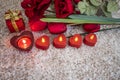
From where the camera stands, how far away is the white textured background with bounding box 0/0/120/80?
0.63m

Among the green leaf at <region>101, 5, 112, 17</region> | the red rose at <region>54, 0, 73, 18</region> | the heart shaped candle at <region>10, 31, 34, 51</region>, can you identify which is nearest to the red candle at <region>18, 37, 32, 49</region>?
the heart shaped candle at <region>10, 31, 34, 51</region>

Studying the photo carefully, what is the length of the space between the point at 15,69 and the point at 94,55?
269 mm

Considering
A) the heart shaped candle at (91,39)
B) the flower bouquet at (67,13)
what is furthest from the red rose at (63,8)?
the heart shaped candle at (91,39)

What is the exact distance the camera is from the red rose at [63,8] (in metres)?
0.64

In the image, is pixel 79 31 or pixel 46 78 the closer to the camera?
pixel 46 78

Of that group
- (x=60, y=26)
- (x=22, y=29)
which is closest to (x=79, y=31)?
(x=60, y=26)

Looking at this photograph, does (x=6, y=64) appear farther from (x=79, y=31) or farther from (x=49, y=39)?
(x=79, y=31)

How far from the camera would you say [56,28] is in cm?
70

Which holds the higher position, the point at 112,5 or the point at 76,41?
the point at 112,5

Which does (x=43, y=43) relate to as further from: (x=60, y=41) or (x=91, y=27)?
(x=91, y=27)

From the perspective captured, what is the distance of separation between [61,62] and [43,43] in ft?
0.29

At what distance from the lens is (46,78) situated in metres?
0.62

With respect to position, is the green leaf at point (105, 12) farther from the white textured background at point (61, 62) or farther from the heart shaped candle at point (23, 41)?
the heart shaped candle at point (23, 41)

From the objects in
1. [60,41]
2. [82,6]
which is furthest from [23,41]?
[82,6]
